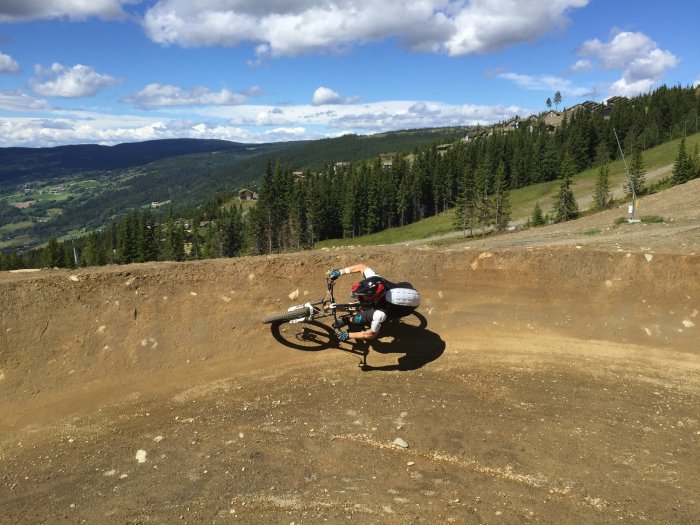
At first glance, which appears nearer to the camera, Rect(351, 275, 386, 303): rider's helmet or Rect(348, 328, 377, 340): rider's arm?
Rect(348, 328, 377, 340): rider's arm

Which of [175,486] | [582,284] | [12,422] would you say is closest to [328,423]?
[175,486]

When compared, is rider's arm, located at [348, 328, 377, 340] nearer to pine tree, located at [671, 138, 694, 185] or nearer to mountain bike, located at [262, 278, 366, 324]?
mountain bike, located at [262, 278, 366, 324]

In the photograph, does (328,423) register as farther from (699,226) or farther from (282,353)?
(699,226)

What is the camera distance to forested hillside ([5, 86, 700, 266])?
74.1 metres

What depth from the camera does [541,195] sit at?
9938cm

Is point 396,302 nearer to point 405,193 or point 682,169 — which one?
point 682,169

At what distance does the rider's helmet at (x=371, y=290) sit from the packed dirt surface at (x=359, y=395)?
1944 millimetres

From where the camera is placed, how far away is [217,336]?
11508 millimetres

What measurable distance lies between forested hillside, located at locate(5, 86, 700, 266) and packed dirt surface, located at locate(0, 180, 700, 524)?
2179 inches

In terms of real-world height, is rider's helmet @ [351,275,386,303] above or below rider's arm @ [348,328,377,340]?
above

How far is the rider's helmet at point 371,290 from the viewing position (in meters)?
9.62

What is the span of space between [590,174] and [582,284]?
352 ft

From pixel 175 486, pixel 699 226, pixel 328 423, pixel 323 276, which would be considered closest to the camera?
pixel 175 486

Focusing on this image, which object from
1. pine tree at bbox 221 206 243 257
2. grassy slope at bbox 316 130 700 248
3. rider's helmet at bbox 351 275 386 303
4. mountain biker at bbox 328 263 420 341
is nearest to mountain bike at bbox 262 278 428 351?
mountain biker at bbox 328 263 420 341
